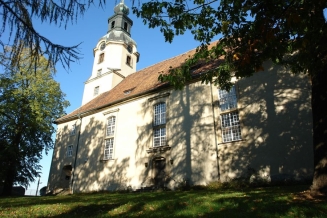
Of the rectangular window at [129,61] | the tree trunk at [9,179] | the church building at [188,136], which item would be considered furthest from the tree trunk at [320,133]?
the rectangular window at [129,61]

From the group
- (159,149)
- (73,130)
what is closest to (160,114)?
(159,149)

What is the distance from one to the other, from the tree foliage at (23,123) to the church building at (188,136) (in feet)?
6.20

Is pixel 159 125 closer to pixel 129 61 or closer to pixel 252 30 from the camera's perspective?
pixel 252 30

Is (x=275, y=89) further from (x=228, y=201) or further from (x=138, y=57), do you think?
(x=138, y=57)

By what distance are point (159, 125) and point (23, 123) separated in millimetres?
13325

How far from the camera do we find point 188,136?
1636 centimetres

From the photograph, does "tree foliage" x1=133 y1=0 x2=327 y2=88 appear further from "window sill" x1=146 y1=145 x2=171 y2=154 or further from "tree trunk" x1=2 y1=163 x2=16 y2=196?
"tree trunk" x1=2 y1=163 x2=16 y2=196

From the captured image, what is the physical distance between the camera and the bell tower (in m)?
28.3

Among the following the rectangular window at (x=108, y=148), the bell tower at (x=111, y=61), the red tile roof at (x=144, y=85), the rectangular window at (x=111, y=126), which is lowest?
the rectangular window at (x=108, y=148)

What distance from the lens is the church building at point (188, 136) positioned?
13094 millimetres

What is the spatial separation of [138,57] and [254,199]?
2760 cm

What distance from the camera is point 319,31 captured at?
19.7 ft

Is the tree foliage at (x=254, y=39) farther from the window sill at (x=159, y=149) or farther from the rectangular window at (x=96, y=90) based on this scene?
the rectangular window at (x=96, y=90)

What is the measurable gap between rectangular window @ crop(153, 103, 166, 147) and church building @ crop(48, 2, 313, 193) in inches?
2.8
